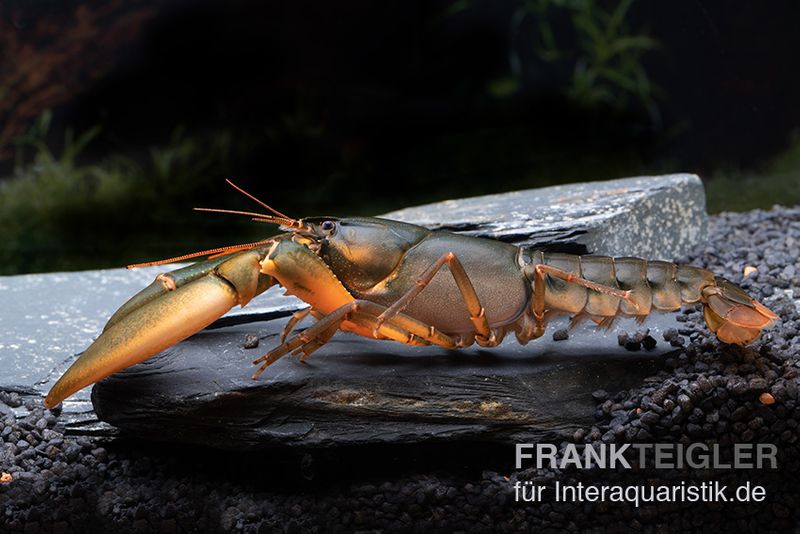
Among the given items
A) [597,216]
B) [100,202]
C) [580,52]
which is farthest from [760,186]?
[100,202]

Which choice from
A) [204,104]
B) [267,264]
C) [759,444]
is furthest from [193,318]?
[204,104]

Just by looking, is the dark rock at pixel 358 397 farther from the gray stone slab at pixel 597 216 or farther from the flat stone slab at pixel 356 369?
the gray stone slab at pixel 597 216

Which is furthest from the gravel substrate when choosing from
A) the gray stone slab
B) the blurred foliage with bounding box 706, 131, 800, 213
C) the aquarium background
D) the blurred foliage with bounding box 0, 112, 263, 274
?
the blurred foliage with bounding box 0, 112, 263, 274

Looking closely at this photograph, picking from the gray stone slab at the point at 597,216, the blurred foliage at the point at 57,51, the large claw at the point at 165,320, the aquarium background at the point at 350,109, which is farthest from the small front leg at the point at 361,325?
the blurred foliage at the point at 57,51

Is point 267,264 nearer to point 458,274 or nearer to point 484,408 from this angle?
point 458,274

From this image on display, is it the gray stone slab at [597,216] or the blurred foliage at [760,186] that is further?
the blurred foliage at [760,186]

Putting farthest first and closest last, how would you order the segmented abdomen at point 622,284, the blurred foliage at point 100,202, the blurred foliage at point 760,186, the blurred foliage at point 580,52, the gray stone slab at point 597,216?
the blurred foliage at point 580,52
the blurred foliage at point 100,202
the blurred foliage at point 760,186
the gray stone slab at point 597,216
the segmented abdomen at point 622,284
